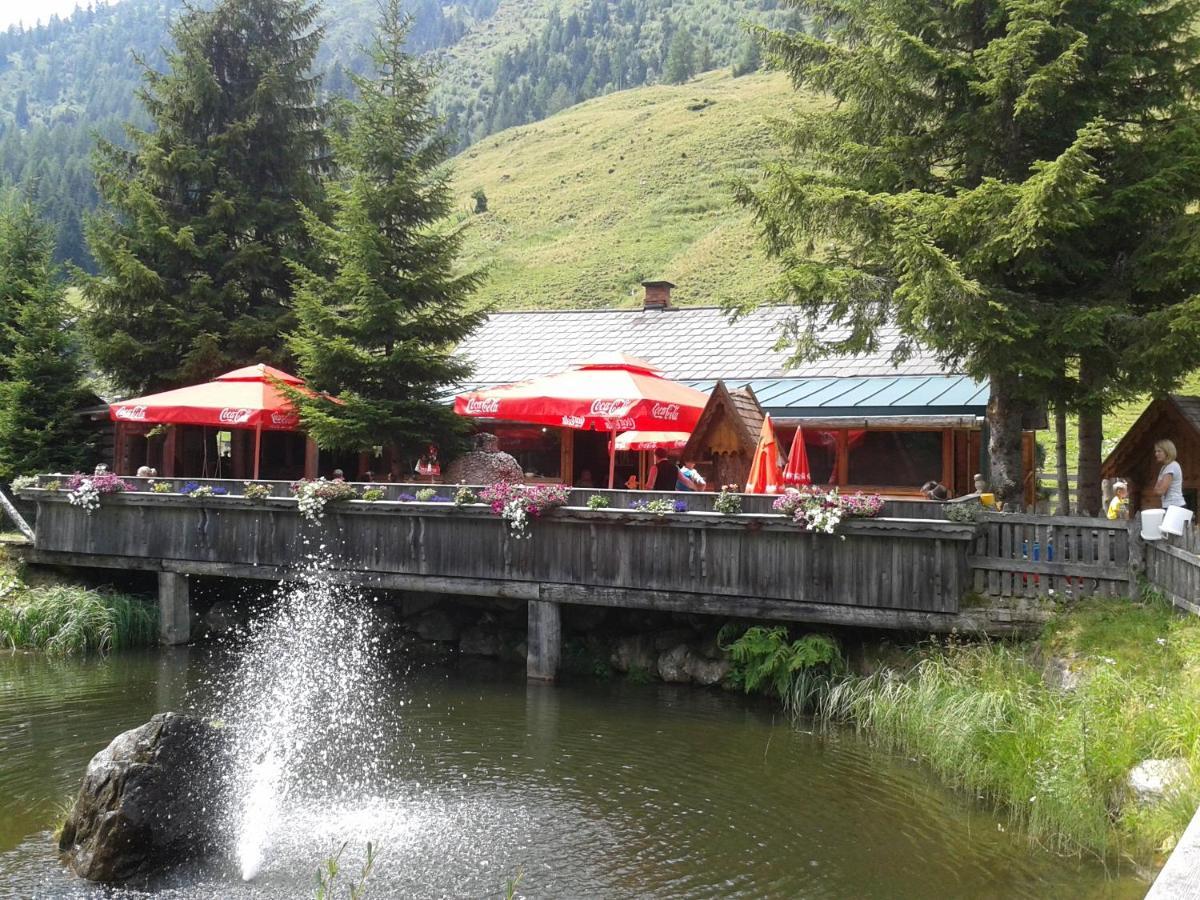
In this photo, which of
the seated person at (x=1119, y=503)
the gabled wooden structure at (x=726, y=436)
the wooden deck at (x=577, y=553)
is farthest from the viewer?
the gabled wooden structure at (x=726, y=436)

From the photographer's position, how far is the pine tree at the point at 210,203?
2314 cm

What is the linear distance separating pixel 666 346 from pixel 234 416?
10183mm

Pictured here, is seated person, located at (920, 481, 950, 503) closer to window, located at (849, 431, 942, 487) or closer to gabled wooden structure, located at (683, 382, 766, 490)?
gabled wooden structure, located at (683, 382, 766, 490)

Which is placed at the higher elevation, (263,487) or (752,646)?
(263,487)

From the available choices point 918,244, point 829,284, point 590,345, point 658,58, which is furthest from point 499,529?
point 658,58

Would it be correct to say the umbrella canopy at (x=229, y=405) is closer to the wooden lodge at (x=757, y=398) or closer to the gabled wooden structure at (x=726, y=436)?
the wooden lodge at (x=757, y=398)

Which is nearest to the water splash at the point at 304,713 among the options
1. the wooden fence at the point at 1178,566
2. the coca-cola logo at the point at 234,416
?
the coca-cola logo at the point at 234,416

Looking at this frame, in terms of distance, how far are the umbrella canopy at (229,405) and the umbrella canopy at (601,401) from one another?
3919 millimetres

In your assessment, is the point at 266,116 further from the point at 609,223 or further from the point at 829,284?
the point at 609,223

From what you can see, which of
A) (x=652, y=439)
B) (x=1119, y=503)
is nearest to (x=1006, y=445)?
(x=1119, y=503)

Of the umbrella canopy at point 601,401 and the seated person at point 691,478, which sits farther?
the umbrella canopy at point 601,401

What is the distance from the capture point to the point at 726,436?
15.6 m

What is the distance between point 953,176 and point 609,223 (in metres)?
68.7

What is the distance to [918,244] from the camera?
11.6 meters
